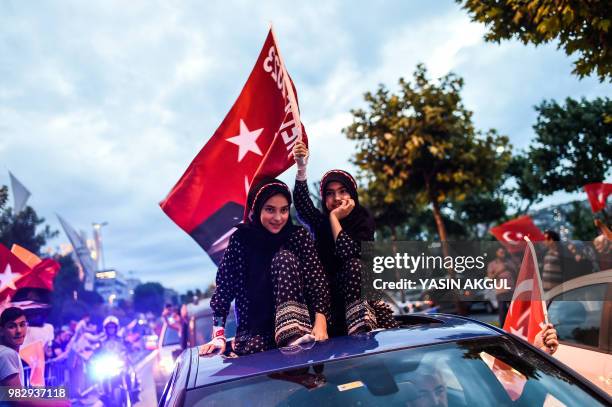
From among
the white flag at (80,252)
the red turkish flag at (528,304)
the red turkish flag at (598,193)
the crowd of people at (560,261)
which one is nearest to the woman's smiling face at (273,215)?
the red turkish flag at (528,304)

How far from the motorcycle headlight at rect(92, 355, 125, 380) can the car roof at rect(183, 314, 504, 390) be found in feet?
23.2

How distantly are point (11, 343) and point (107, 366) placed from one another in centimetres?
Answer: 351

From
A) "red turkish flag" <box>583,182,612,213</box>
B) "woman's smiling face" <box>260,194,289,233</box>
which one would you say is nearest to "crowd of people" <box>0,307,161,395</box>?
"woman's smiling face" <box>260,194,289,233</box>

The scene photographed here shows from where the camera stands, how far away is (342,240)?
3.45 m

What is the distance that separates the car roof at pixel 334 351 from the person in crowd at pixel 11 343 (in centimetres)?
316

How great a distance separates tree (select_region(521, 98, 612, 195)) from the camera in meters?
23.9

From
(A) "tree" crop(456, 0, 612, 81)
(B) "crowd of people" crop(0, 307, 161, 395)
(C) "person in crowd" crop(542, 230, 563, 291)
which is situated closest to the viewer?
(B) "crowd of people" crop(0, 307, 161, 395)

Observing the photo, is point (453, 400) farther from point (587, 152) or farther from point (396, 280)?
point (587, 152)

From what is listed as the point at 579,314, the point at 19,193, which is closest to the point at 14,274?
the point at 579,314

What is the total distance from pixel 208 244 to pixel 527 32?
586cm

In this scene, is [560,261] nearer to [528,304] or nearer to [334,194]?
[528,304]

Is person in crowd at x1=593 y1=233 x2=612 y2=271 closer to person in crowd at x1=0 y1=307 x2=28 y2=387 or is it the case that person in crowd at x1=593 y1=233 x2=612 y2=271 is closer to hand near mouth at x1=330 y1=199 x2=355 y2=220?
Answer: hand near mouth at x1=330 y1=199 x2=355 y2=220

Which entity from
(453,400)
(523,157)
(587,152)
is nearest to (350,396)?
(453,400)

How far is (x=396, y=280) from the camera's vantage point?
13.6 feet
